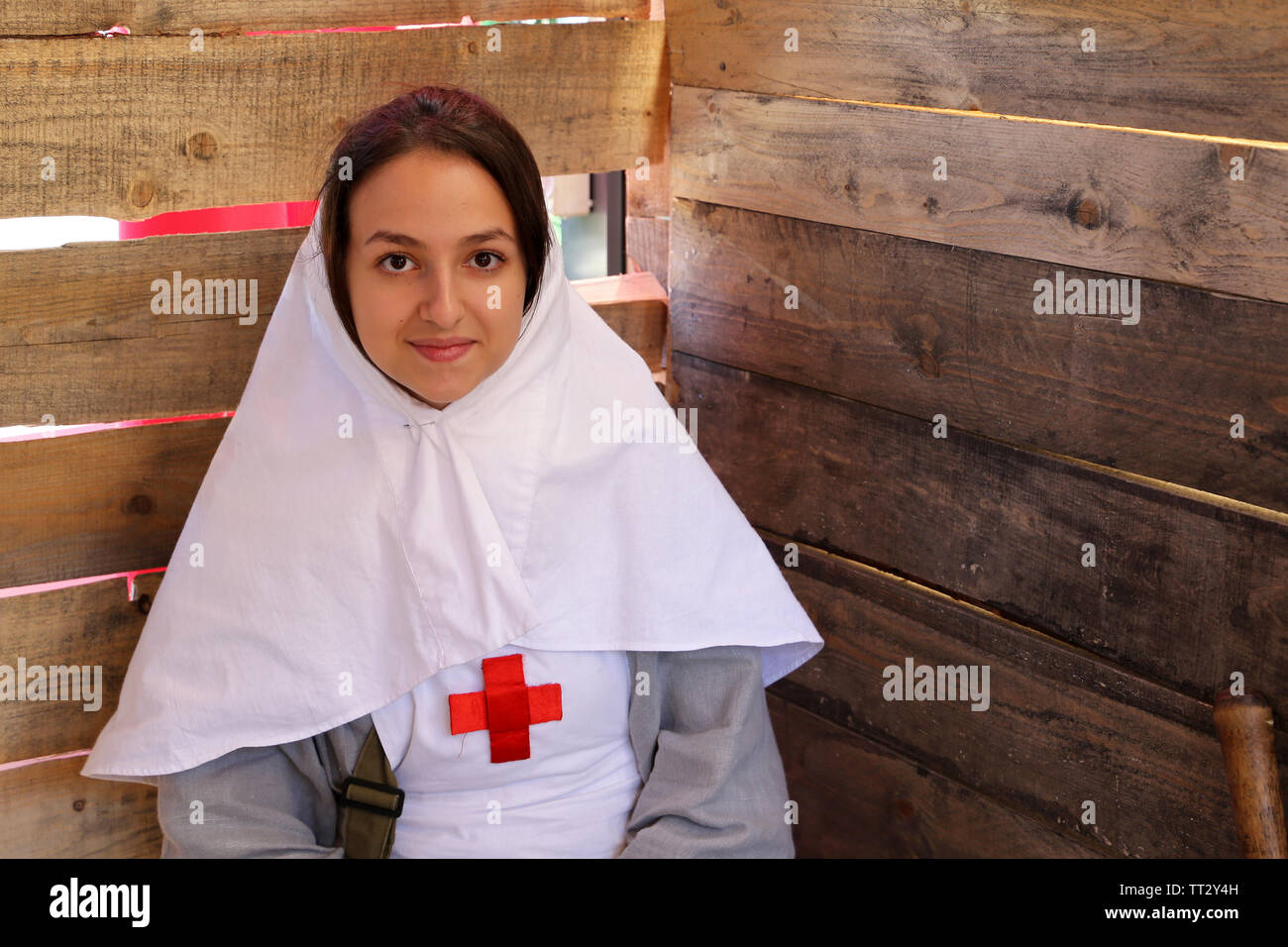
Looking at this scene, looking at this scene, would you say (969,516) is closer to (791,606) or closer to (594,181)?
(791,606)

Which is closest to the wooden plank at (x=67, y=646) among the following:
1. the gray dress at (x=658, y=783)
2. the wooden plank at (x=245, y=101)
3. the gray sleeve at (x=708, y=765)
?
the gray dress at (x=658, y=783)

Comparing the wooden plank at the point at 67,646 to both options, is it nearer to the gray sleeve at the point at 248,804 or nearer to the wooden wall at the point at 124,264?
the wooden wall at the point at 124,264

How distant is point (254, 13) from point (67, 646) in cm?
85

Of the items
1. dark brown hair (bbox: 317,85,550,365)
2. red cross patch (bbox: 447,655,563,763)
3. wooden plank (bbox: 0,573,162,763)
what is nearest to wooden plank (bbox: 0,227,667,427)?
wooden plank (bbox: 0,573,162,763)

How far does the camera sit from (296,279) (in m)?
1.49

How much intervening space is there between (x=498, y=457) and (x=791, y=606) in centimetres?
40

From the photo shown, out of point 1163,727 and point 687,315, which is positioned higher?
point 687,315

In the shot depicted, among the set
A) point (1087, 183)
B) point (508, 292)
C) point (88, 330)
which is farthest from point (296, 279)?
point (1087, 183)

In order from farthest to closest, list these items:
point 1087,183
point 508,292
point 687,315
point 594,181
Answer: point 594,181 < point 687,315 < point 1087,183 < point 508,292

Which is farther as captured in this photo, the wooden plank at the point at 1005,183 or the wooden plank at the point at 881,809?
the wooden plank at the point at 881,809

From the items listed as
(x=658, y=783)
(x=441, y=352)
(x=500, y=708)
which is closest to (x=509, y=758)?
(x=500, y=708)

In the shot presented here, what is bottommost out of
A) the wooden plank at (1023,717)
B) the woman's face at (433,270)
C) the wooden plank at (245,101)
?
the wooden plank at (1023,717)

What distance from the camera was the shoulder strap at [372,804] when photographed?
148 centimetres

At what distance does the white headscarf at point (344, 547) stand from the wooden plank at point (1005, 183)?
523 millimetres
